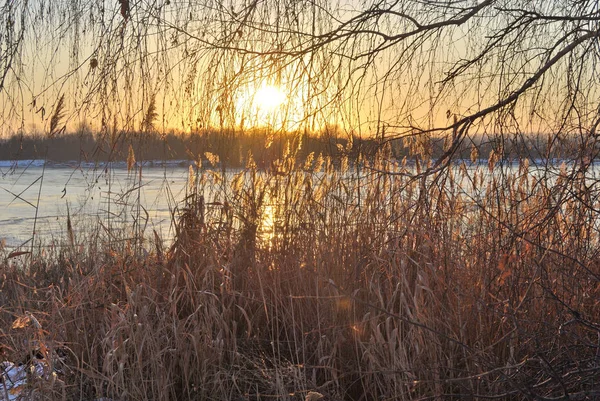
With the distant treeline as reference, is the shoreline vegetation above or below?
below

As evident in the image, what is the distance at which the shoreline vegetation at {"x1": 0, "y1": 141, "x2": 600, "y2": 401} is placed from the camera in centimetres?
235

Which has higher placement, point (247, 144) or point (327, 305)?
point (247, 144)

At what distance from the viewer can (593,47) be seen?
7.97ft

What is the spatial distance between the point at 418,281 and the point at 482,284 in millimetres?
308

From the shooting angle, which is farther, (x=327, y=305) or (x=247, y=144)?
(x=327, y=305)

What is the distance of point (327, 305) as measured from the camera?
9.36 ft

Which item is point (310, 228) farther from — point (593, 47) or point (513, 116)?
point (593, 47)

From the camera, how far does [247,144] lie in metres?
2.70

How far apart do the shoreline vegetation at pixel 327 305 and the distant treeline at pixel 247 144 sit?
117 millimetres

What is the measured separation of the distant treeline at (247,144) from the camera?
96.0 inches

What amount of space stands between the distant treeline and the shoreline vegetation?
117 mm

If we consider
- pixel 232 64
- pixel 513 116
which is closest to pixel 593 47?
pixel 513 116

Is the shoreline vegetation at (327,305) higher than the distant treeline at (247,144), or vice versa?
the distant treeline at (247,144)

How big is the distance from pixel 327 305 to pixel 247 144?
82cm
